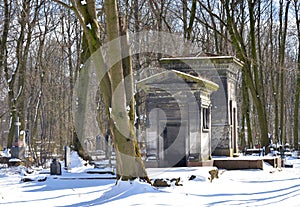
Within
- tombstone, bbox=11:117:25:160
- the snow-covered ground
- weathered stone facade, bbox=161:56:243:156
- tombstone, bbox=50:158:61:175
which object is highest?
weathered stone facade, bbox=161:56:243:156

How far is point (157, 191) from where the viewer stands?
12.6 m

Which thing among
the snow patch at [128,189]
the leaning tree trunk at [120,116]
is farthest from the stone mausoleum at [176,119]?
the snow patch at [128,189]

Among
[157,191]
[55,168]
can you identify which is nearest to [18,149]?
[55,168]

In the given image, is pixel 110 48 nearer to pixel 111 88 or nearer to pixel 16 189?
pixel 111 88

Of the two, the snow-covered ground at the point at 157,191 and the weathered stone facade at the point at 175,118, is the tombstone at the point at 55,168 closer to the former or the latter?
the snow-covered ground at the point at 157,191

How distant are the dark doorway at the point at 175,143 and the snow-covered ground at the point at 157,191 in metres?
1.62

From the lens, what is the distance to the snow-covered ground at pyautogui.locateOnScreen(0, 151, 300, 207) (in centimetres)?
1148

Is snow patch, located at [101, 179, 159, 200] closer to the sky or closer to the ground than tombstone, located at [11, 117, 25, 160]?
closer to the ground

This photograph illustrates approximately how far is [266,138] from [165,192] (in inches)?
627

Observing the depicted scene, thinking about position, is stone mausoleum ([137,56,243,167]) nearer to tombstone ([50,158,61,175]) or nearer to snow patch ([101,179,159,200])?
tombstone ([50,158,61,175])

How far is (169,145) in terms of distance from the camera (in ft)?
60.9

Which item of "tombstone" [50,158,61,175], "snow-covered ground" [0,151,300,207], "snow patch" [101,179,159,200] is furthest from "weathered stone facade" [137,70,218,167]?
"snow patch" [101,179,159,200]

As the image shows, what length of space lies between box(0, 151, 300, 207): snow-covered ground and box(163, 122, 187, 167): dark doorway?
1622mm

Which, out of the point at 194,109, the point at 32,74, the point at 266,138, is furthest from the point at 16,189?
the point at 32,74
